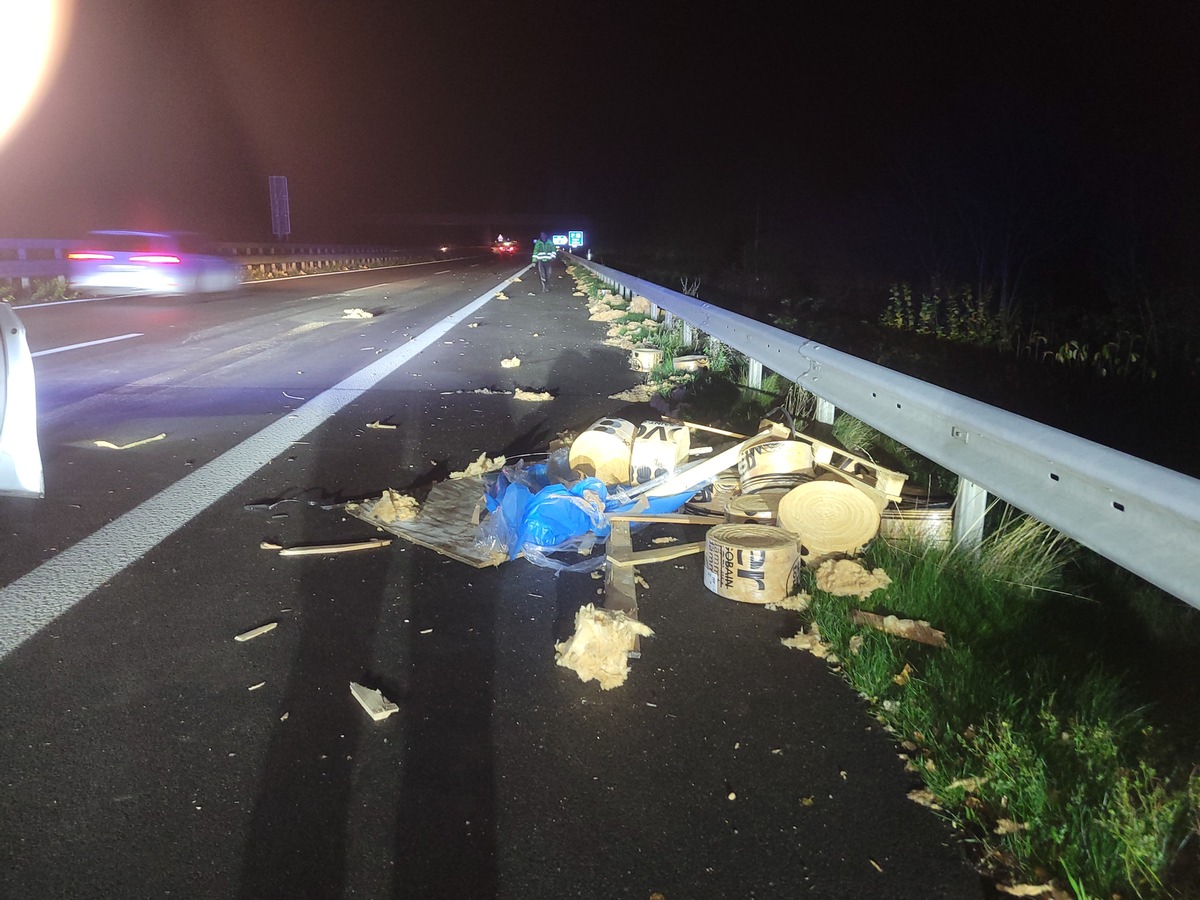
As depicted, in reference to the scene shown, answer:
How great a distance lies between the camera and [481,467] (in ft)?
20.5

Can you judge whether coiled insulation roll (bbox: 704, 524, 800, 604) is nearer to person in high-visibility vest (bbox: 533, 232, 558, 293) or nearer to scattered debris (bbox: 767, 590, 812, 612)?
scattered debris (bbox: 767, 590, 812, 612)

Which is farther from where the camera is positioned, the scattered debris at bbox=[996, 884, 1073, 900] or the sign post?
the sign post

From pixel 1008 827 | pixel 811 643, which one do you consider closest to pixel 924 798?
A: pixel 1008 827

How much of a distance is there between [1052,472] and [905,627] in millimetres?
986

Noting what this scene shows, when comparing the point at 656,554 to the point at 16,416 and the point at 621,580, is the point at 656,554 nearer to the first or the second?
the point at 621,580

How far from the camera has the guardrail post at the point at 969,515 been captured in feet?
14.6

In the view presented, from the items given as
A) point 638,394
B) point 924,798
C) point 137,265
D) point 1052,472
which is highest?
point 137,265

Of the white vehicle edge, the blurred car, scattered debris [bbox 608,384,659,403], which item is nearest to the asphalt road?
A: the white vehicle edge

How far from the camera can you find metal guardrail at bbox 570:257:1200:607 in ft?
8.46

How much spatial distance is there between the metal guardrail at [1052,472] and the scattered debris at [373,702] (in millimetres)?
2465

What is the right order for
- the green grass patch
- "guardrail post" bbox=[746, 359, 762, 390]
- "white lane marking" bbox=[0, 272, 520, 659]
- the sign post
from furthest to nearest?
the sign post, "guardrail post" bbox=[746, 359, 762, 390], "white lane marking" bbox=[0, 272, 520, 659], the green grass patch

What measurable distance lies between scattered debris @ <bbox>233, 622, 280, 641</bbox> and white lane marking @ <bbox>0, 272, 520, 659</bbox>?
87cm

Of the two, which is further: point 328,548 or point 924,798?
point 328,548

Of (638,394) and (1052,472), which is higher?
(1052,472)
